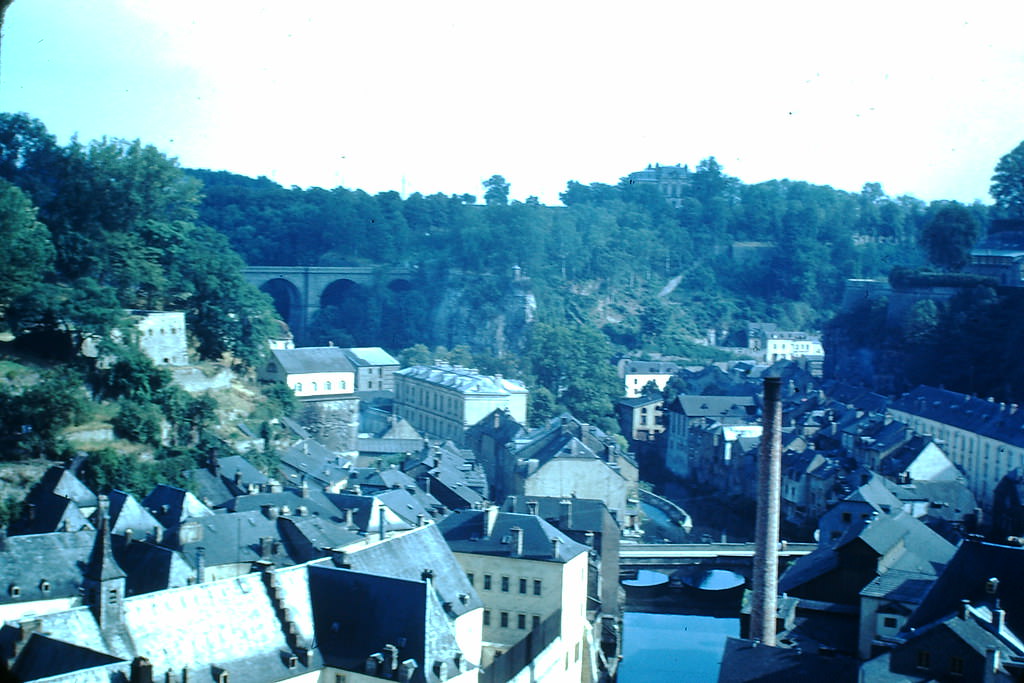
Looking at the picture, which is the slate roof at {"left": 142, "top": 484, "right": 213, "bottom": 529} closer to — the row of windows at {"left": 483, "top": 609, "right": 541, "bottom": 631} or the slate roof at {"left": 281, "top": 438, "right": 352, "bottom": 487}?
the slate roof at {"left": 281, "top": 438, "right": 352, "bottom": 487}

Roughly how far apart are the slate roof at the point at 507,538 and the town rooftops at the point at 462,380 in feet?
81.7

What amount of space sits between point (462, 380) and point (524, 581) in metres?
28.3

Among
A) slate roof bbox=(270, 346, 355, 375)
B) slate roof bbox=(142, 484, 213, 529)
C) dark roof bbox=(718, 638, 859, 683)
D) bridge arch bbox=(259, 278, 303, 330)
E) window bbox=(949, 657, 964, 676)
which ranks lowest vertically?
dark roof bbox=(718, 638, 859, 683)

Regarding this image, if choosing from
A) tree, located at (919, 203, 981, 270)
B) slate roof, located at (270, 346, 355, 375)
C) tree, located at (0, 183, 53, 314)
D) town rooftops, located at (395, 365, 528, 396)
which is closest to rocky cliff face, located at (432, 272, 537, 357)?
town rooftops, located at (395, 365, 528, 396)

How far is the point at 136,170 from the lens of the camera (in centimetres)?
3778

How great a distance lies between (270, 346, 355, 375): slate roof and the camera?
47.4 m

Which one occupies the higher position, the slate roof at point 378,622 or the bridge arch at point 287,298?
the bridge arch at point 287,298

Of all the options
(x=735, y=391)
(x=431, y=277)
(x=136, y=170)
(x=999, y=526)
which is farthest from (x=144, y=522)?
(x=431, y=277)

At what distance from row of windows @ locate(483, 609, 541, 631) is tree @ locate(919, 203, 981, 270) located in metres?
47.6

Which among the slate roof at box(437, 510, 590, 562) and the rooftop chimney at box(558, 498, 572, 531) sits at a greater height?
the slate roof at box(437, 510, 590, 562)

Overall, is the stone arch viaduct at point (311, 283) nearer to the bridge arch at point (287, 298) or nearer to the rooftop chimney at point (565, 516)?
the bridge arch at point (287, 298)

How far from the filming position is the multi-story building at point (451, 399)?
167ft

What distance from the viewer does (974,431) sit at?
142 ft

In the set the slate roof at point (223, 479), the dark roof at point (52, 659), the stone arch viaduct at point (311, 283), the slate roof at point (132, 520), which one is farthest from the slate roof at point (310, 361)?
the dark roof at point (52, 659)
